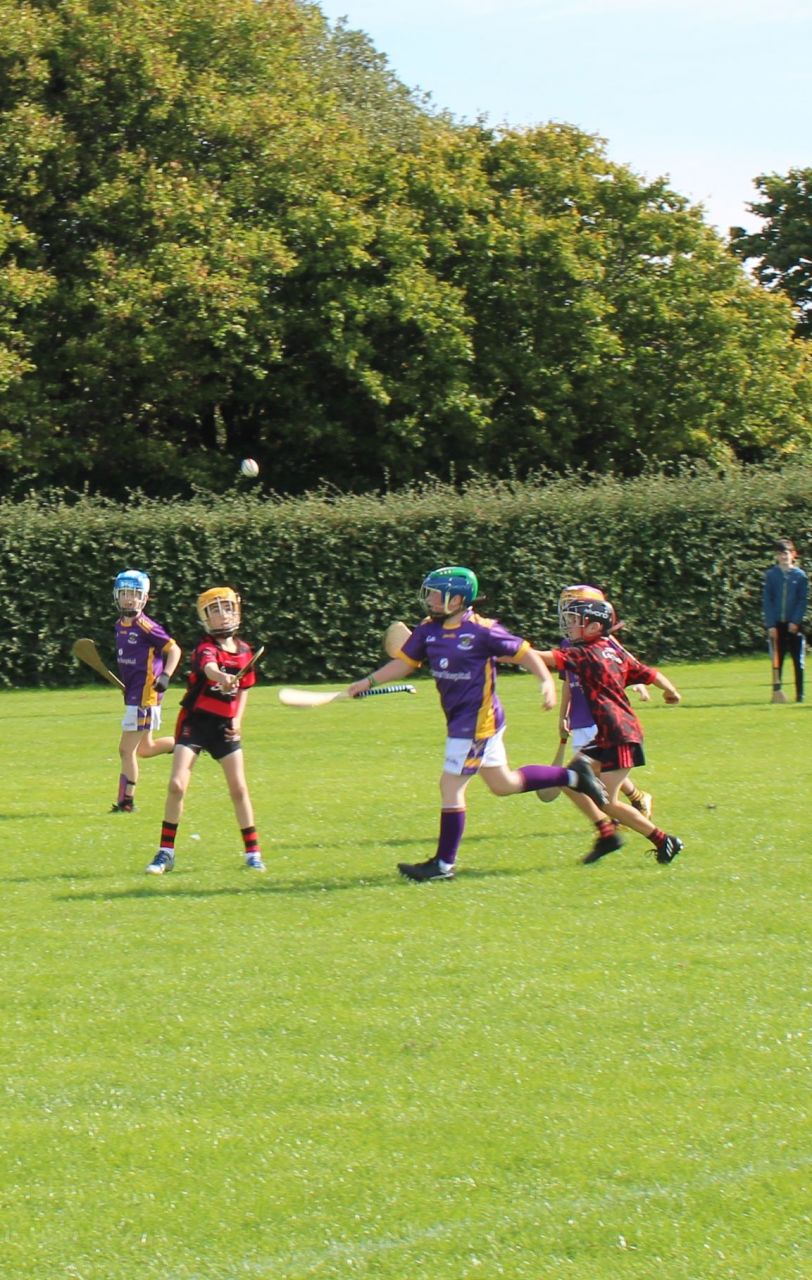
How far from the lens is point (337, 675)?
3025cm

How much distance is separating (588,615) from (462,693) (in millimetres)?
1094

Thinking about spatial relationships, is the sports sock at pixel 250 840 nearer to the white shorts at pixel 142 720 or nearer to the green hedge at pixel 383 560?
the white shorts at pixel 142 720

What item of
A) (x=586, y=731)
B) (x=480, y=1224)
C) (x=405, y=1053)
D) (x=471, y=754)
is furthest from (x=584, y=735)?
(x=480, y=1224)

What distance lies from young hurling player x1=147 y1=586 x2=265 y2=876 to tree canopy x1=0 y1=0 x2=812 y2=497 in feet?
75.3

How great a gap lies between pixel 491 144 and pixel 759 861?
→ 106ft

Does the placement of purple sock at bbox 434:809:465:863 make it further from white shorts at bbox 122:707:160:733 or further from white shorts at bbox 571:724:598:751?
white shorts at bbox 122:707:160:733

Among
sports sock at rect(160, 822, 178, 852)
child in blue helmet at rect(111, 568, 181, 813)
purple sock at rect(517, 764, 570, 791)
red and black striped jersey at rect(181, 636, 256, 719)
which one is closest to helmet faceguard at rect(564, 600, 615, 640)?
purple sock at rect(517, 764, 570, 791)

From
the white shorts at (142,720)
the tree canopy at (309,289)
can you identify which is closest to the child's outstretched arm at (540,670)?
the white shorts at (142,720)

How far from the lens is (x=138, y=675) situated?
14070 millimetres

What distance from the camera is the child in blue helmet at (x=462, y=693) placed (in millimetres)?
10703

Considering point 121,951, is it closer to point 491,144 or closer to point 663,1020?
point 663,1020

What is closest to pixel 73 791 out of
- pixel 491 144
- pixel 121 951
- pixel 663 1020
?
pixel 121 951

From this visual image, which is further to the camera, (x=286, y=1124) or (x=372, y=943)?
(x=372, y=943)

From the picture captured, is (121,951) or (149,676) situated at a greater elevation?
(149,676)
